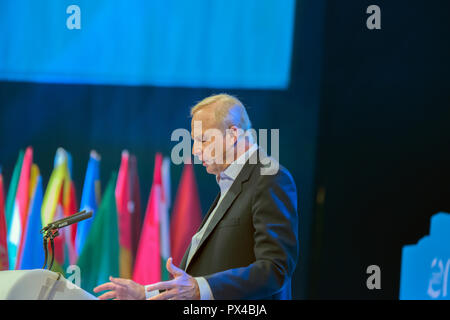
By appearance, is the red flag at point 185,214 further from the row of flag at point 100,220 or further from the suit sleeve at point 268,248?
the suit sleeve at point 268,248

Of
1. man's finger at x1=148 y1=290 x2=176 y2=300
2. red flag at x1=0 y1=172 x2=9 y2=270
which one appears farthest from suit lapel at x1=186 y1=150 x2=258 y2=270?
red flag at x1=0 y1=172 x2=9 y2=270

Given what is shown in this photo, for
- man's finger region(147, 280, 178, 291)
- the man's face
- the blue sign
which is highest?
the man's face

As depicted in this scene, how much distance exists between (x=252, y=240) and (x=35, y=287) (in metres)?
0.58

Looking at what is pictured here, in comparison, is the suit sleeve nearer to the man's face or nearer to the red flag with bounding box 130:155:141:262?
the man's face

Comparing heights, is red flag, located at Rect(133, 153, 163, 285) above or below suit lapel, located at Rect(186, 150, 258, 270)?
below

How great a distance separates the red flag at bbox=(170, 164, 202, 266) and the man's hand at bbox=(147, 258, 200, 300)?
2216mm

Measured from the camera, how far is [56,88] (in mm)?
3703

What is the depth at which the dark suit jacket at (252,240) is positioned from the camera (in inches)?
54.2

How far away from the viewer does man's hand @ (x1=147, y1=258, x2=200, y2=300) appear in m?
1.29

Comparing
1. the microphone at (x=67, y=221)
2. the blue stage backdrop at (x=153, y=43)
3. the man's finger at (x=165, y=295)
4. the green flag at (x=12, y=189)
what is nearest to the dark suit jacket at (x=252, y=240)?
the man's finger at (x=165, y=295)

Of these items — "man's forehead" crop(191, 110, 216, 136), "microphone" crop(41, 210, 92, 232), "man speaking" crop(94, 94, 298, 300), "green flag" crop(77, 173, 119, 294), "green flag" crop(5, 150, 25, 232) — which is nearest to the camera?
"man speaking" crop(94, 94, 298, 300)

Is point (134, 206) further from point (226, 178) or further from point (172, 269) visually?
point (172, 269)
